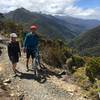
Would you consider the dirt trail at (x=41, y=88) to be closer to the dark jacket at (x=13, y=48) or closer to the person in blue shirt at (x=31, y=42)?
the dark jacket at (x=13, y=48)

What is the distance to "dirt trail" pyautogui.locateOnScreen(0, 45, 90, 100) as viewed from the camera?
34.2 ft


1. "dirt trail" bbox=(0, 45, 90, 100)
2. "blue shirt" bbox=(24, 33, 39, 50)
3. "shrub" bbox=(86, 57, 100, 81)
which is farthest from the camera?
"shrub" bbox=(86, 57, 100, 81)

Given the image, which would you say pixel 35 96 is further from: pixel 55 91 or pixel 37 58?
pixel 37 58

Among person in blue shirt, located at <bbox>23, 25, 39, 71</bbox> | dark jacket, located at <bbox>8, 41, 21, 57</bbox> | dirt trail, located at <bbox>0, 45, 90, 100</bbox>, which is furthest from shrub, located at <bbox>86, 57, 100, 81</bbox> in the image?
dark jacket, located at <bbox>8, 41, 21, 57</bbox>

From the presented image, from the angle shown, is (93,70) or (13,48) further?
(93,70)

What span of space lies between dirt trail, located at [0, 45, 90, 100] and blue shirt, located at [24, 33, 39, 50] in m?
1.22

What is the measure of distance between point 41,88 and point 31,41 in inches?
103

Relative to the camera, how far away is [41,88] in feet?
36.9

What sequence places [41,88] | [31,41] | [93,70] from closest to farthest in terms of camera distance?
1. [41,88]
2. [31,41]
3. [93,70]

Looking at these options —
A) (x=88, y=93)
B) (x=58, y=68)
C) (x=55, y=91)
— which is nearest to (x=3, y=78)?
(x=55, y=91)

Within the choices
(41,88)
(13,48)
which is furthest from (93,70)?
(41,88)

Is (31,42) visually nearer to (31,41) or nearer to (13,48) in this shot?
(31,41)

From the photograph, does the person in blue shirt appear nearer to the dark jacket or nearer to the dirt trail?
the dark jacket

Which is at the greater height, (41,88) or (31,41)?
(31,41)
